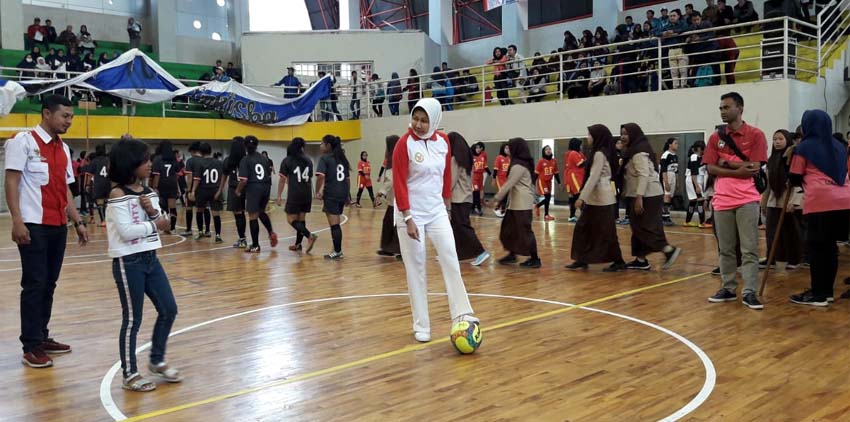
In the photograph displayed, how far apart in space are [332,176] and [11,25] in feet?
58.7

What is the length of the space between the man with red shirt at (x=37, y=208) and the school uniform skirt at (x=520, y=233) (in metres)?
5.65

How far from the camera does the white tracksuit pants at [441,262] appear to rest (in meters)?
5.11

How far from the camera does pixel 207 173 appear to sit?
1248cm

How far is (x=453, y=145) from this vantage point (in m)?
9.23

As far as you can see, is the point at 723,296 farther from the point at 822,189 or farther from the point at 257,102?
the point at 257,102

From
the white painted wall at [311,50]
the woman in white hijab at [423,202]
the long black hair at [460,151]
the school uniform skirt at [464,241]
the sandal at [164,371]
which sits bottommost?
the sandal at [164,371]

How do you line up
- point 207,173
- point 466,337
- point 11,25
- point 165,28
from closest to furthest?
point 466,337
point 207,173
point 11,25
point 165,28

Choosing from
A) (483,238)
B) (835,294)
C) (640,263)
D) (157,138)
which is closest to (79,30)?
(157,138)

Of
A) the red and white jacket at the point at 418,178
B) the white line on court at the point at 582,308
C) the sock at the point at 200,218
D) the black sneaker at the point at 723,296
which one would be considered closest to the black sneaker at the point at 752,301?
the black sneaker at the point at 723,296

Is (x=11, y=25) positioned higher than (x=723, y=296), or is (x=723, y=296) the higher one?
(x=11, y=25)

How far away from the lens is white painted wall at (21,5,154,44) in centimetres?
2480

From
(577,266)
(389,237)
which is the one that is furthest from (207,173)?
(577,266)

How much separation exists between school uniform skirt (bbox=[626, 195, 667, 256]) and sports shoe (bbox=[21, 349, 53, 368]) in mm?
6547

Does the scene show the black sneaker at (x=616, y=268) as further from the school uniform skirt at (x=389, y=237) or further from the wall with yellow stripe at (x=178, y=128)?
the wall with yellow stripe at (x=178, y=128)
